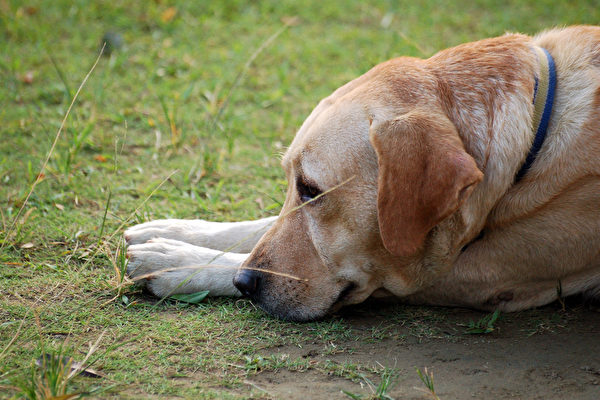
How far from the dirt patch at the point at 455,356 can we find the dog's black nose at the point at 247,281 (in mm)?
307

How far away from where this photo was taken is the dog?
2643 mm

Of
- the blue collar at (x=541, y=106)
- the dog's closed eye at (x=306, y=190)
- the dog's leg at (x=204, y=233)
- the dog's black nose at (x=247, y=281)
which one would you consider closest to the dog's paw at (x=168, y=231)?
the dog's leg at (x=204, y=233)

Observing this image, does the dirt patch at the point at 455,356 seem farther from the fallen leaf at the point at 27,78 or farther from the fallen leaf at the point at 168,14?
the fallen leaf at the point at 168,14

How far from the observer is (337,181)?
109 inches

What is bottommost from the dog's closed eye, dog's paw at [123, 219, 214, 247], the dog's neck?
dog's paw at [123, 219, 214, 247]

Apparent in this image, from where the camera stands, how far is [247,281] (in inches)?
112

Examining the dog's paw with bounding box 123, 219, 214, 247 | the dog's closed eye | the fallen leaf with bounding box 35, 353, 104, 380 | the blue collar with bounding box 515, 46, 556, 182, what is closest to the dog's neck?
the blue collar with bounding box 515, 46, 556, 182

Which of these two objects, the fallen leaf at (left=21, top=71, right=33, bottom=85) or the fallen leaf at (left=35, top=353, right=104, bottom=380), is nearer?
the fallen leaf at (left=35, top=353, right=104, bottom=380)

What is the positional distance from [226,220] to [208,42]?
302 centimetres

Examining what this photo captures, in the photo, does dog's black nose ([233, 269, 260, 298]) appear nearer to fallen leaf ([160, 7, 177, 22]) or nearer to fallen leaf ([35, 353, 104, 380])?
fallen leaf ([35, 353, 104, 380])

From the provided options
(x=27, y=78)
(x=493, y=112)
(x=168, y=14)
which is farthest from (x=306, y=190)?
(x=168, y=14)

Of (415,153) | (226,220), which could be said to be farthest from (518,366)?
(226,220)

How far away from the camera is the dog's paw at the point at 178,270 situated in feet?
9.87

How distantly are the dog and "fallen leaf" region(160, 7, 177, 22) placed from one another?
13.5ft
